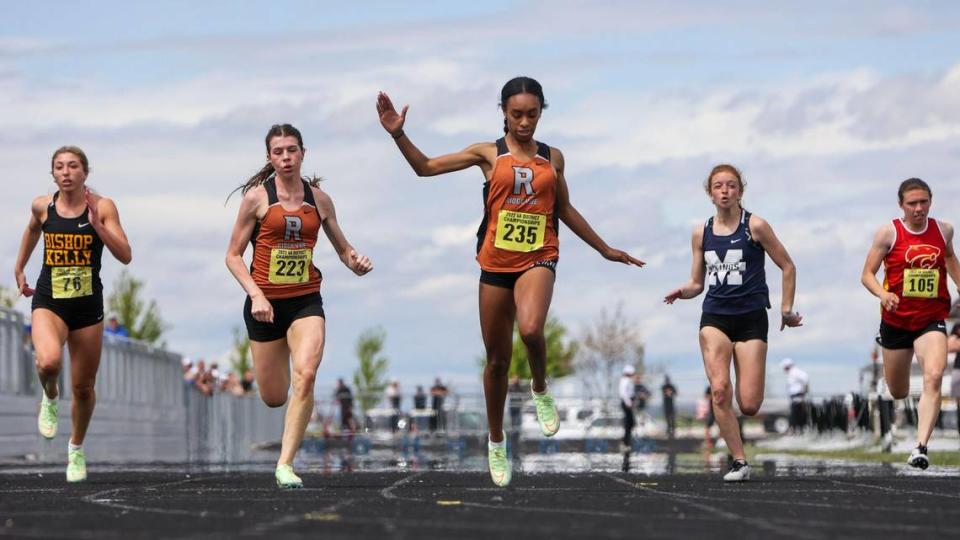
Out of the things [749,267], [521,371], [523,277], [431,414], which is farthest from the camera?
[521,371]

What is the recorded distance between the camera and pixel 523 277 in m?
11.5

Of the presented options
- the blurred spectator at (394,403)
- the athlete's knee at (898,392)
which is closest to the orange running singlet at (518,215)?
the athlete's knee at (898,392)

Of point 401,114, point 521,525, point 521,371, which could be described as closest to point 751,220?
point 401,114

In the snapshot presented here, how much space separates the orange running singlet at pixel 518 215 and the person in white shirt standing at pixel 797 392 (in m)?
25.0

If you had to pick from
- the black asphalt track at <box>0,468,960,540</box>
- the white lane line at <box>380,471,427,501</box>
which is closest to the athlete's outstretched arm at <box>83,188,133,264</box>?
the black asphalt track at <box>0,468,960,540</box>

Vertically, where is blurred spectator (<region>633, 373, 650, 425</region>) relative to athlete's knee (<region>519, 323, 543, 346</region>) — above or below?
above

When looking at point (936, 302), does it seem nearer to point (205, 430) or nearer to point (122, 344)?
point (122, 344)

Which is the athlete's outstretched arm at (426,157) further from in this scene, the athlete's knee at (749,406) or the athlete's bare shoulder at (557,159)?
the athlete's knee at (749,406)

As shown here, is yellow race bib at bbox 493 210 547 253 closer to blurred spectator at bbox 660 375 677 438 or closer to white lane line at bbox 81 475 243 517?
white lane line at bbox 81 475 243 517

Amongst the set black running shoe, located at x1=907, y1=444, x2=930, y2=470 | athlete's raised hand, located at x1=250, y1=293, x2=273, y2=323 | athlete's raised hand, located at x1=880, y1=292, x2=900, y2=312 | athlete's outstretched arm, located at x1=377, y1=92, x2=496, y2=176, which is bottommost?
black running shoe, located at x1=907, y1=444, x2=930, y2=470

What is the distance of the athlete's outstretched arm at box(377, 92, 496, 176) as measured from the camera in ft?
38.3

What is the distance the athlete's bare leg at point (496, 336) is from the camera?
1162cm

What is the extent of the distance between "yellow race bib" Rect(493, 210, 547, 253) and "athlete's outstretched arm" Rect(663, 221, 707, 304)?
2476 millimetres

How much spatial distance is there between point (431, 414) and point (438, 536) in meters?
35.7
